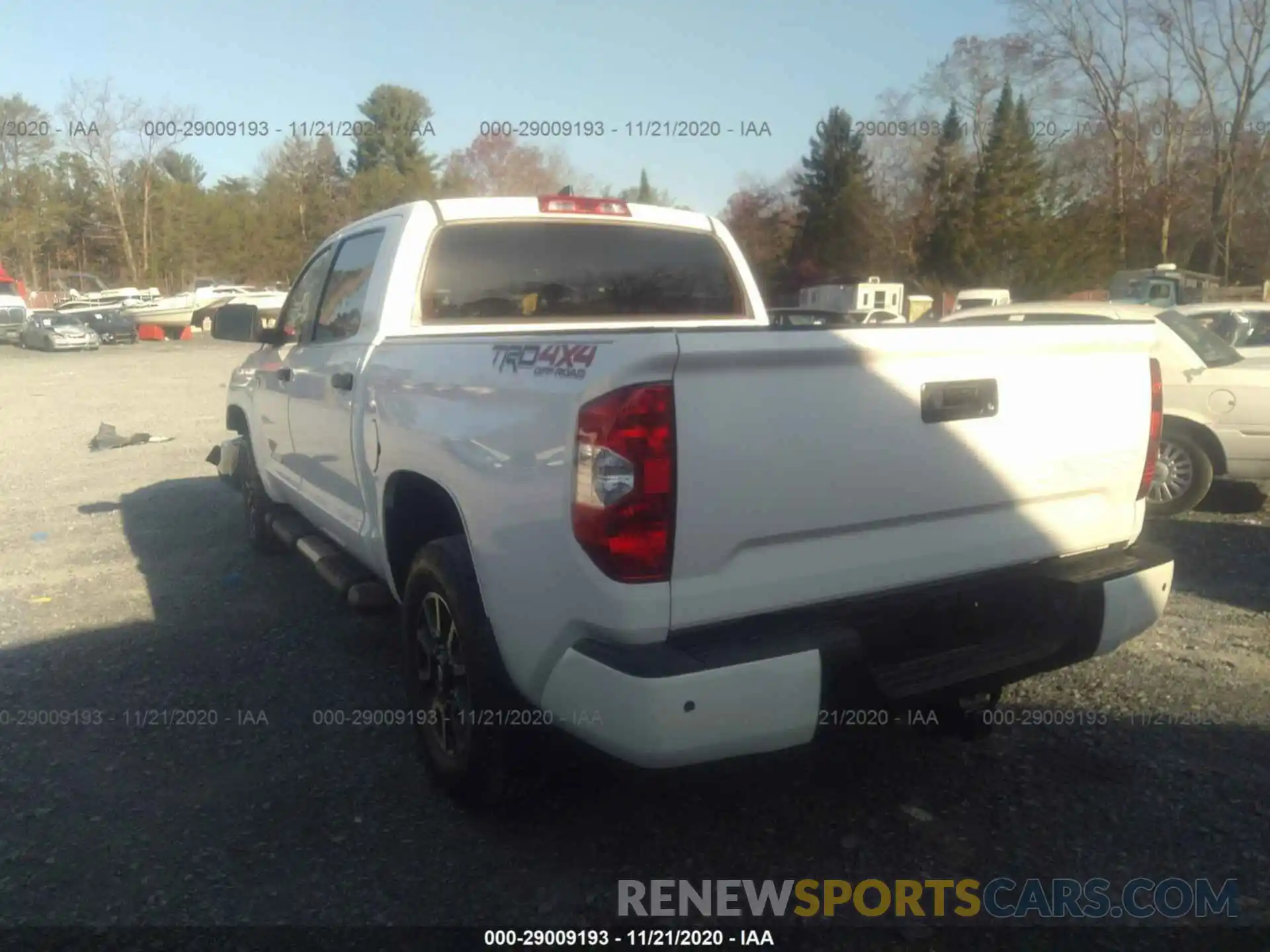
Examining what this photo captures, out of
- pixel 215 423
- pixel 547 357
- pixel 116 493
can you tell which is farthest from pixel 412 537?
pixel 215 423

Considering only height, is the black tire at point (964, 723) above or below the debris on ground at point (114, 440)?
above

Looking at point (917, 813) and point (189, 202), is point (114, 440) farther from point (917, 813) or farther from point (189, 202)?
point (189, 202)

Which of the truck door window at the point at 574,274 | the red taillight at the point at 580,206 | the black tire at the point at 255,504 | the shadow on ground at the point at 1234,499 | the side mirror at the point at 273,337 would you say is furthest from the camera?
the shadow on ground at the point at 1234,499

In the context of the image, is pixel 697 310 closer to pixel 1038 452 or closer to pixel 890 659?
pixel 1038 452

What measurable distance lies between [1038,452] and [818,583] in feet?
2.81

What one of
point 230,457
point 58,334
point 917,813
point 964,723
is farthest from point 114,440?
point 58,334

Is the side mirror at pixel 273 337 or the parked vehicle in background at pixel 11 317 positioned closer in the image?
the side mirror at pixel 273 337

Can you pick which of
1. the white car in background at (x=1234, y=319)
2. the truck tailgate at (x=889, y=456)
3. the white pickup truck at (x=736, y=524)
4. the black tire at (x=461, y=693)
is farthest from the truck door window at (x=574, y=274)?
the white car in background at (x=1234, y=319)

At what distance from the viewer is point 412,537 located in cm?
371

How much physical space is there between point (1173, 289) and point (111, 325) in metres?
32.6

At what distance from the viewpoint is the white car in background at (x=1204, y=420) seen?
7074 millimetres

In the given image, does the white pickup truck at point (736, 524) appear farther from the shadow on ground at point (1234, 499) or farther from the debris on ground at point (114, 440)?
the debris on ground at point (114, 440)

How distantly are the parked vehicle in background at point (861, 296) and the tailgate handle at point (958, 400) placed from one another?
2412cm

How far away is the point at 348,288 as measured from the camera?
4562 millimetres
